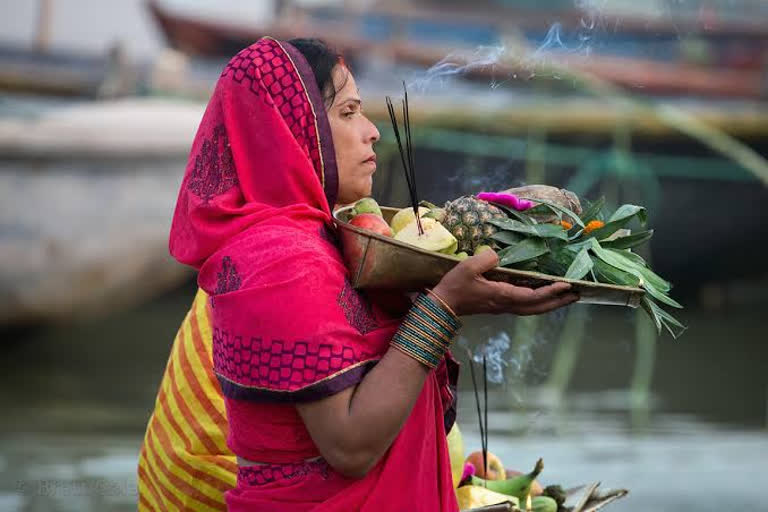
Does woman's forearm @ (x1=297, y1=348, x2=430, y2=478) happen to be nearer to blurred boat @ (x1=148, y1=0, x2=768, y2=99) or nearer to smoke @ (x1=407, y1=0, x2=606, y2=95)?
smoke @ (x1=407, y1=0, x2=606, y2=95)

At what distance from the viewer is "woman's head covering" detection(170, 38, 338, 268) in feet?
6.68

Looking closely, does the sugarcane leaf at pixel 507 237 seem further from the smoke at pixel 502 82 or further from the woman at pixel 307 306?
the smoke at pixel 502 82

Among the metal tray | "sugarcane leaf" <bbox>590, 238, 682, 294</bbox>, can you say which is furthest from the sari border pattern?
"sugarcane leaf" <bbox>590, 238, 682, 294</bbox>

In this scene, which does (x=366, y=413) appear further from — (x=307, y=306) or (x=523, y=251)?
(x=523, y=251)

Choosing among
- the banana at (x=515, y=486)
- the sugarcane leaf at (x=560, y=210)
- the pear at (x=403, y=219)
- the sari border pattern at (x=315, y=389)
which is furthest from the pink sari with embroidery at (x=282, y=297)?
the banana at (x=515, y=486)

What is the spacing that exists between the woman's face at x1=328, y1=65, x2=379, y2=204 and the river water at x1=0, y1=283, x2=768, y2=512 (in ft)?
3.24

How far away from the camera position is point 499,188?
3.10 m

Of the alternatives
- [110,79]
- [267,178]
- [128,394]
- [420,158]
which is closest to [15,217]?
[128,394]

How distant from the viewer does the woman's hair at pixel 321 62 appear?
212 cm

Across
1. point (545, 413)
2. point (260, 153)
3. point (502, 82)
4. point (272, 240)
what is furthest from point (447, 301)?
point (545, 413)

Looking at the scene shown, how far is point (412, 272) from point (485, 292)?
143mm

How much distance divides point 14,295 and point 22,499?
288cm

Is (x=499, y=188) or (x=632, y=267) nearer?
(x=632, y=267)

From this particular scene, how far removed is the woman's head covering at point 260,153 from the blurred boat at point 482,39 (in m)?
7.59
